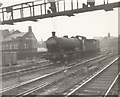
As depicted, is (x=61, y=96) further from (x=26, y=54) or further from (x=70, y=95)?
(x=26, y=54)

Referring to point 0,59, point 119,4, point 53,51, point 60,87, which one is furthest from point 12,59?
point 119,4

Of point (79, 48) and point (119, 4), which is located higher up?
point (119, 4)

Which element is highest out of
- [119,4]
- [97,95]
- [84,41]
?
[119,4]

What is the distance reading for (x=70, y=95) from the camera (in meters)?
8.23

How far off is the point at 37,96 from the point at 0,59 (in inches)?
612

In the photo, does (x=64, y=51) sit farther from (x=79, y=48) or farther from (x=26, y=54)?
(x=26, y=54)

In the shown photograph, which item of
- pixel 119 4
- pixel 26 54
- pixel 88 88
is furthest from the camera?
pixel 26 54

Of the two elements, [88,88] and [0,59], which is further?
[0,59]

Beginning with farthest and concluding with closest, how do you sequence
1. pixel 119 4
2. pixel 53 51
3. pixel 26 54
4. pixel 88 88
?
pixel 26 54
pixel 53 51
pixel 119 4
pixel 88 88

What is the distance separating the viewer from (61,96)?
8.35m

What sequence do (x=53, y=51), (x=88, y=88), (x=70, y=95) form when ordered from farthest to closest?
(x=53, y=51) < (x=88, y=88) < (x=70, y=95)

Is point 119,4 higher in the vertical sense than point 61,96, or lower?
higher

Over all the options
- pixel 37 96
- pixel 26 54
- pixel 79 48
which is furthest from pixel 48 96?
pixel 26 54

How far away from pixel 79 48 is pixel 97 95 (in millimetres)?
18575
